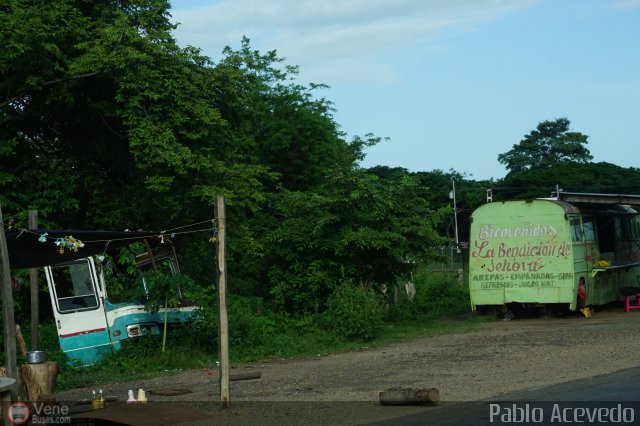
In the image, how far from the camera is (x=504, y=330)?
21281 millimetres

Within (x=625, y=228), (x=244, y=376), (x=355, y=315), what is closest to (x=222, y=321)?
(x=244, y=376)

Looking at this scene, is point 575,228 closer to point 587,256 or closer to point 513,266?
point 587,256

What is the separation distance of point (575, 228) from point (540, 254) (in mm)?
1272

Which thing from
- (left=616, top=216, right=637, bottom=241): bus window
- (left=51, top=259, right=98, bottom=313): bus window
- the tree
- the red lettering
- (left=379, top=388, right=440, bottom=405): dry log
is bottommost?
(left=379, top=388, right=440, bottom=405): dry log

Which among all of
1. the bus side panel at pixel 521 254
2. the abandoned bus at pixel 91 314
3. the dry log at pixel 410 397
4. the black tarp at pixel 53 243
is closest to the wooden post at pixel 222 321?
the black tarp at pixel 53 243

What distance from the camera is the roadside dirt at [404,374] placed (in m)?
11.7

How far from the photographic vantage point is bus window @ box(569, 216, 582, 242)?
22375 mm

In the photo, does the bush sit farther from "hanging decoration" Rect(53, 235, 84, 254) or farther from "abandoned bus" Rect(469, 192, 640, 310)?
"hanging decoration" Rect(53, 235, 84, 254)

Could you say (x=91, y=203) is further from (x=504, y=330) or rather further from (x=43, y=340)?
(x=504, y=330)

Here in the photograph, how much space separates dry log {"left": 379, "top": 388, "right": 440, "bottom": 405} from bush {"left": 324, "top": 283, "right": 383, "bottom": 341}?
29.6ft

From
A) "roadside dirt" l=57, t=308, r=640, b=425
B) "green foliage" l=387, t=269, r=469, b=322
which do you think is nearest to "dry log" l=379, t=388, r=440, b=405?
"roadside dirt" l=57, t=308, r=640, b=425

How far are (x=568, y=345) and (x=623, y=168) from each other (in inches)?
2000

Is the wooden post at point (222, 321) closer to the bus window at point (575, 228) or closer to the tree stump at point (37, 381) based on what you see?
the tree stump at point (37, 381)

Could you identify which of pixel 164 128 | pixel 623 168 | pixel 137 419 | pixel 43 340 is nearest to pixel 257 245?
pixel 164 128
